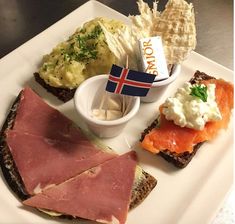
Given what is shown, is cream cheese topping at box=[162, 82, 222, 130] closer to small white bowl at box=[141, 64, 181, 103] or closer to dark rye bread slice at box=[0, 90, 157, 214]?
small white bowl at box=[141, 64, 181, 103]

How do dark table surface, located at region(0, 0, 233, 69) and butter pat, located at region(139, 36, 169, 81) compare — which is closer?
butter pat, located at region(139, 36, 169, 81)

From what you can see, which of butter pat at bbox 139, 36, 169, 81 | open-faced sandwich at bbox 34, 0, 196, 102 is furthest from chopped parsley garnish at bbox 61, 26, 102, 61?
butter pat at bbox 139, 36, 169, 81

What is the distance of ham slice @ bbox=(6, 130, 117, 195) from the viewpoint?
171 cm

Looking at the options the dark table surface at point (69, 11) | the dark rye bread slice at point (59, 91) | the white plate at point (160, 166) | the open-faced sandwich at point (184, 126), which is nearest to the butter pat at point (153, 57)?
the open-faced sandwich at point (184, 126)

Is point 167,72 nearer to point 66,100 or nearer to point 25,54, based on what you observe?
point 66,100

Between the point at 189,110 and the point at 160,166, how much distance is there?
0.28m

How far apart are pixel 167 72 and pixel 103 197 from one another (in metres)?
0.67

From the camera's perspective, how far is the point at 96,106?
6.41 ft

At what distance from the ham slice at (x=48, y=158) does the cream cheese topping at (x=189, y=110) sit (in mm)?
325

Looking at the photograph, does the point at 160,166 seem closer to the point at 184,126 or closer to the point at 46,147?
the point at 184,126

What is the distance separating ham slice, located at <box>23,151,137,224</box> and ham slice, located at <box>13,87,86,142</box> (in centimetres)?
21

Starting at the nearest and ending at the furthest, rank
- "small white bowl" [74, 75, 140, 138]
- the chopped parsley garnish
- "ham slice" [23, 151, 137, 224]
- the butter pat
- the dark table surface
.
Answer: "ham slice" [23, 151, 137, 224] < "small white bowl" [74, 75, 140, 138] < the butter pat < the chopped parsley garnish < the dark table surface

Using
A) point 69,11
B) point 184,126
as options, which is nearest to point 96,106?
point 184,126

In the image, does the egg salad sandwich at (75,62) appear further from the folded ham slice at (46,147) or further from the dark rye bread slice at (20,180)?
the dark rye bread slice at (20,180)
